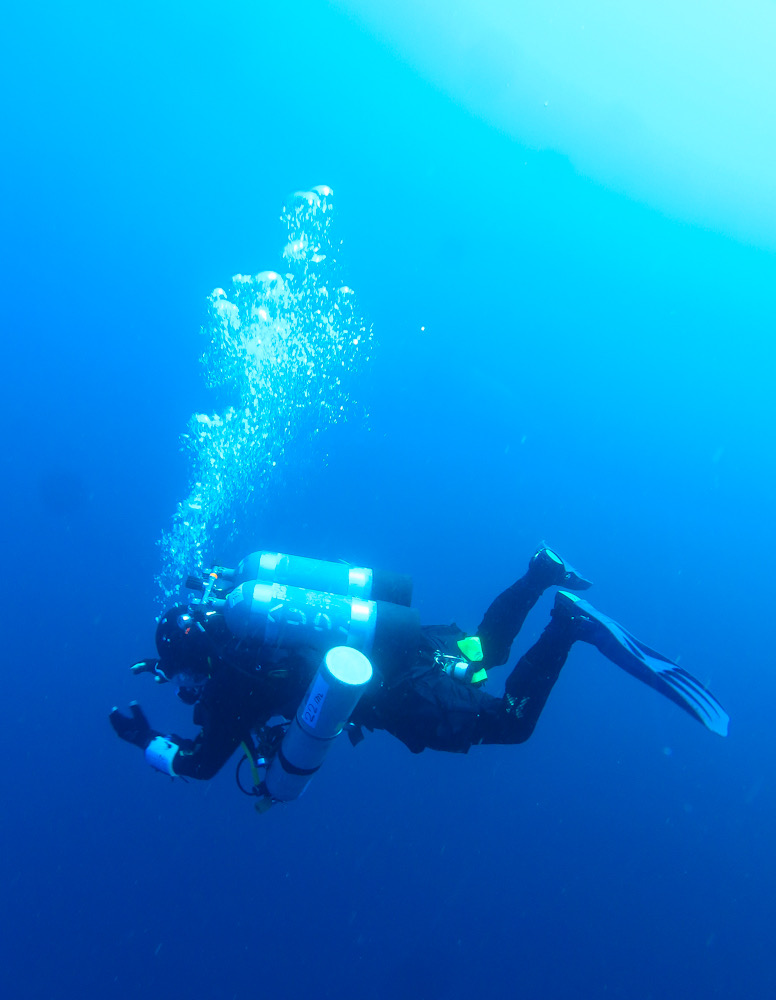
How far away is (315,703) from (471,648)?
171 centimetres

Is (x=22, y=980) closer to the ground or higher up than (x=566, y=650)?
closer to the ground

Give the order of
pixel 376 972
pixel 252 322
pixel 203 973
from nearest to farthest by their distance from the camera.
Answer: pixel 252 322 < pixel 203 973 < pixel 376 972

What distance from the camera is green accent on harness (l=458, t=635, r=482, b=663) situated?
4285 millimetres

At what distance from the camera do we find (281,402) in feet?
46.0

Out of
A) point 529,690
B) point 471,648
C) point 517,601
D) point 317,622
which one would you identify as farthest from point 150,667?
point 517,601

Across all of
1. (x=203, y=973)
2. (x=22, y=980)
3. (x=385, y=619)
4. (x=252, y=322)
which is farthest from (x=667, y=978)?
(x=252, y=322)

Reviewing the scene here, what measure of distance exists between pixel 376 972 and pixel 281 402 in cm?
1809

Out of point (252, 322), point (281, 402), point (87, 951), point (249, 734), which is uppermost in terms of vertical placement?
point (252, 322)

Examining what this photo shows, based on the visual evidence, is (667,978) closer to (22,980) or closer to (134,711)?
(22,980)

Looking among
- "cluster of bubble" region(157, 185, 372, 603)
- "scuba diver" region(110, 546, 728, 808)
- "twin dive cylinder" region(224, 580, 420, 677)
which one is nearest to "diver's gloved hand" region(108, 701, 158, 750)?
"scuba diver" region(110, 546, 728, 808)

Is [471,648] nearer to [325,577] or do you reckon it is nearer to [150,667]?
[325,577]

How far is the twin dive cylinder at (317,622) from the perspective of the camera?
3426 millimetres

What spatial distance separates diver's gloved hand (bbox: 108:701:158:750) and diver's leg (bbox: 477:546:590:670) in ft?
9.27

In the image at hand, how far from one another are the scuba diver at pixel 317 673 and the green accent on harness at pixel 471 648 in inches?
7.3
